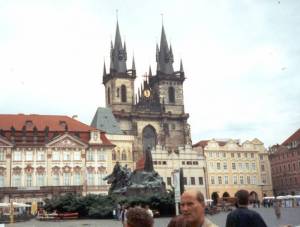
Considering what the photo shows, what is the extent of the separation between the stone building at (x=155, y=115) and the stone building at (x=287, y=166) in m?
14.7

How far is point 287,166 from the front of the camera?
76312mm

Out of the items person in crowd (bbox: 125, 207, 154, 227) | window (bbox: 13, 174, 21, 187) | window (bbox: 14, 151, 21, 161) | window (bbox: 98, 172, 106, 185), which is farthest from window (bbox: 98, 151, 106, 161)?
person in crowd (bbox: 125, 207, 154, 227)

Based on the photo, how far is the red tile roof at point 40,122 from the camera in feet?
187

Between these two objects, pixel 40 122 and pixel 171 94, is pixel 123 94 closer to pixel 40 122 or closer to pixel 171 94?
pixel 171 94

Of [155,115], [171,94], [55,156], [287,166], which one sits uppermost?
[171,94]

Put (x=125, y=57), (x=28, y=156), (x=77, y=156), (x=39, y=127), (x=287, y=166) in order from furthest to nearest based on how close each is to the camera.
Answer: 1. (x=125, y=57)
2. (x=287, y=166)
3. (x=39, y=127)
4. (x=77, y=156)
5. (x=28, y=156)

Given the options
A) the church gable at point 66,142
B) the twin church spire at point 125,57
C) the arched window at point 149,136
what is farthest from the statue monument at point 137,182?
the twin church spire at point 125,57

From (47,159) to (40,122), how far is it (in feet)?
18.5

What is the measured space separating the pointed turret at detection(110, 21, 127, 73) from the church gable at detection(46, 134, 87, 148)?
28.7 metres

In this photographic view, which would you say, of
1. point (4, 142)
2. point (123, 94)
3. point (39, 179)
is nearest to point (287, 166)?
point (123, 94)

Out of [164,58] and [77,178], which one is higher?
[164,58]

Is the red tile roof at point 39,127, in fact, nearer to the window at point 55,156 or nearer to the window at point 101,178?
the window at point 55,156

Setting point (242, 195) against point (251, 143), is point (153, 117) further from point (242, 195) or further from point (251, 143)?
point (242, 195)

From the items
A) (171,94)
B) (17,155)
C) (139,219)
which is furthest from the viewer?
(171,94)
